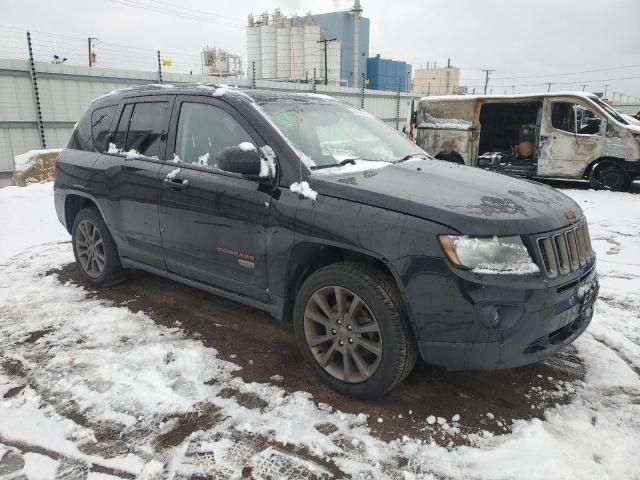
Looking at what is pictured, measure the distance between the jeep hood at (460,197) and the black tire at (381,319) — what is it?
16.2 inches

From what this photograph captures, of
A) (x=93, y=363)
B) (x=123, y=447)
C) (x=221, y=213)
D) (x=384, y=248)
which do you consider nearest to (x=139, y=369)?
(x=93, y=363)

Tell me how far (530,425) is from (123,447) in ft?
7.14

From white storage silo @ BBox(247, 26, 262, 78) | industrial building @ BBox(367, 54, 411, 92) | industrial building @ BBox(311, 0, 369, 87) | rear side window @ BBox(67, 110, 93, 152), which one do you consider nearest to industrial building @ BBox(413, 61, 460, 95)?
industrial building @ BBox(367, 54, 411, 92)

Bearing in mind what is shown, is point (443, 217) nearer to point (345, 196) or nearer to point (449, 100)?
point (345, 196)

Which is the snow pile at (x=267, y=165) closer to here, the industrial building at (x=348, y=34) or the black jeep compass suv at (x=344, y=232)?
the black jeep compass suv at (x=344, y=232)

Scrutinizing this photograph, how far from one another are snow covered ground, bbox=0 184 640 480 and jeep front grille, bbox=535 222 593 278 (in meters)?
0.84

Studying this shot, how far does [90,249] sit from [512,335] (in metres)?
3.93

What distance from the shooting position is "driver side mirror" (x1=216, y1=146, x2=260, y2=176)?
2.98 metres

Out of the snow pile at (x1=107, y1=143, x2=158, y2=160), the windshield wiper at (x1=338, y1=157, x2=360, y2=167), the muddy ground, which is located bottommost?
the muddy ground

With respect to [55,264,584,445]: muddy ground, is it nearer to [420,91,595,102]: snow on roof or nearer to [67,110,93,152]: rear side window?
[67,110,93,152]: rear side window

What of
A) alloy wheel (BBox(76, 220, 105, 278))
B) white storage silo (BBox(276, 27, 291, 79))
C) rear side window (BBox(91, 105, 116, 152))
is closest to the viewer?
rear side window (BBox(91, 105, 116, 152))

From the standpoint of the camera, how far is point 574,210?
2.95 m

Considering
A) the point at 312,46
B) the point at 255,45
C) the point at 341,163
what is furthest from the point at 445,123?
the point at 255,45

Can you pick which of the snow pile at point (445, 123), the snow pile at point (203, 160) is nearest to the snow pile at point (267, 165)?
the snow pile at point (203, 160)
